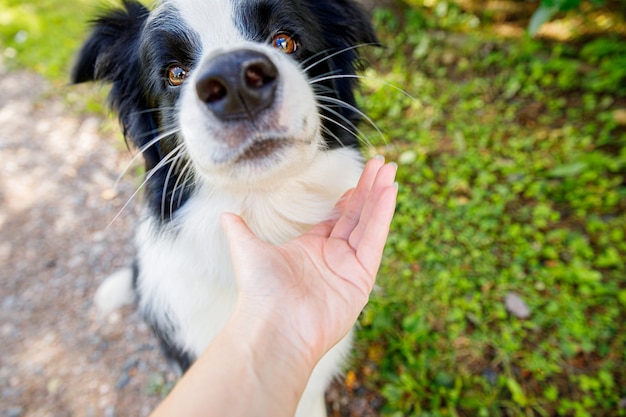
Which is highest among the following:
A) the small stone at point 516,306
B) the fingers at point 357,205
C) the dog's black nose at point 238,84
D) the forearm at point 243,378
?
the dog's black nose at point 238,84

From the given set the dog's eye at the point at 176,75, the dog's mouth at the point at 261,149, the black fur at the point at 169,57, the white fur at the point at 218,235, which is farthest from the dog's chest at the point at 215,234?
the dog's eye at the point at 176,75

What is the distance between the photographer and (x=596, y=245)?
111 inches

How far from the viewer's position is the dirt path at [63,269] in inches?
108

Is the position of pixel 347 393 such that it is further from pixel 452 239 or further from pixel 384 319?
pixel 452 239

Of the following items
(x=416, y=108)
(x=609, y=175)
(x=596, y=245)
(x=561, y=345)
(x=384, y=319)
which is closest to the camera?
(x=561, y=345)

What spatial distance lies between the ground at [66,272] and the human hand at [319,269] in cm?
126

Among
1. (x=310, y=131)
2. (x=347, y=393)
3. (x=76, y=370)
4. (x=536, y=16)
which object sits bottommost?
(x=76, y=370)

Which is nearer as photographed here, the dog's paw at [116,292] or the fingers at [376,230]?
the fingers at [376,230]

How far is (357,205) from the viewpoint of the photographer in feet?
5.87

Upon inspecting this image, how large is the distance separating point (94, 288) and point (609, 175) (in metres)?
4.47

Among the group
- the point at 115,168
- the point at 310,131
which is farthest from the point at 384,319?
the point at 115,168

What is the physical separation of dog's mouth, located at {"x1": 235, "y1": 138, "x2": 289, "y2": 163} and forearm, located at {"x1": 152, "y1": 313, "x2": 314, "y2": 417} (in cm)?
58

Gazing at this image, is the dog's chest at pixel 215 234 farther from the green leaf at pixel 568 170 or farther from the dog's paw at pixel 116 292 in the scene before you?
the green leaf at pixel 568 170

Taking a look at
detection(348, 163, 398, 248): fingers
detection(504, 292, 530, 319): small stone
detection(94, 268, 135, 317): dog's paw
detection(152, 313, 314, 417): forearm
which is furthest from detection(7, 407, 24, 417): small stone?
detection(504, 292, 530, 319): small stone
